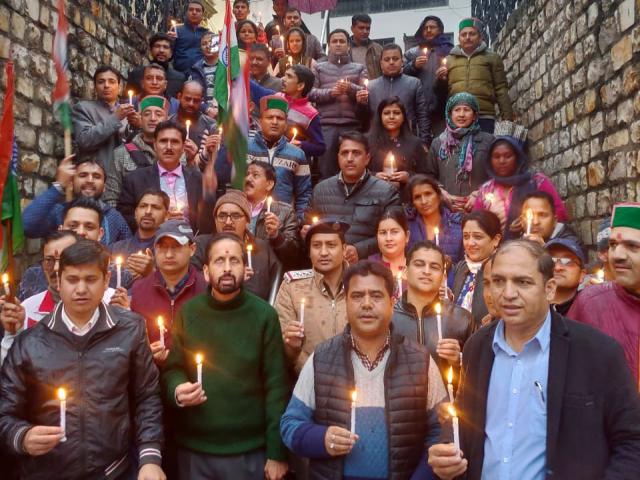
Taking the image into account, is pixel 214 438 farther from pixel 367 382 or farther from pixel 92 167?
pixel 92 167

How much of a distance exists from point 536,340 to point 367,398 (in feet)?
2.98

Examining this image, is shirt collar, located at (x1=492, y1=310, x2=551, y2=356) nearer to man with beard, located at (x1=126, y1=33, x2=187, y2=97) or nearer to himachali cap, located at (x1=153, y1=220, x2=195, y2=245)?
himachali cap, located at (x1=153, y1=220, x2=195, y2=245)

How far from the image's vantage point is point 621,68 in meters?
5.15

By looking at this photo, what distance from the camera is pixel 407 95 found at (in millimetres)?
8227

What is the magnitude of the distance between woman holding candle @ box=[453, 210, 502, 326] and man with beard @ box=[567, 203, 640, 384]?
128 cm

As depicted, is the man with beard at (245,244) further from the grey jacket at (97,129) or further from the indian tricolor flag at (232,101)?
the grey jacket at (97,129)

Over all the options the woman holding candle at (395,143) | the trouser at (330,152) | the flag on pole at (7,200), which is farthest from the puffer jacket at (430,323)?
the trouser at (330,152)

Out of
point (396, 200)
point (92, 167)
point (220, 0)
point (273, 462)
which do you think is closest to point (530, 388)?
point (273, 462)

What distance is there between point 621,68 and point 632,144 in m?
0.66

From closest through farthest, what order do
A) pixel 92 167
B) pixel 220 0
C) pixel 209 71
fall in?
pixel 92 167 → pixel 209 71 → pixel 220 0

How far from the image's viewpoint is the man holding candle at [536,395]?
2391 mm

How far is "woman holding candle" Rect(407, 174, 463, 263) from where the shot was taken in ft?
18.3

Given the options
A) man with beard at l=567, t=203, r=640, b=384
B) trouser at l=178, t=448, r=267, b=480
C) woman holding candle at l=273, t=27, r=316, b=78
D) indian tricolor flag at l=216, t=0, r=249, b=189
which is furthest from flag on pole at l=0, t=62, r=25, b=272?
woman holding candle at l=273, t=27, r=316, b=78

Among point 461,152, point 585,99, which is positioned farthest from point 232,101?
point 585,99
